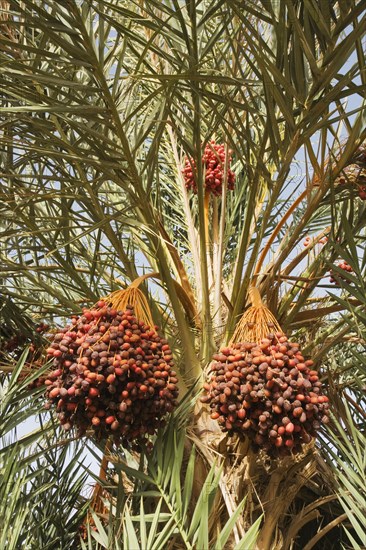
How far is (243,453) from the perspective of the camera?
66.1 inches

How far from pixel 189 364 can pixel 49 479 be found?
65 centimetres

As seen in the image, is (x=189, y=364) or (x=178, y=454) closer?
(x=178, y=454)

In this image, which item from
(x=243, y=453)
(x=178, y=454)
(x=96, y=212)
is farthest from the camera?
(x=96, y=212)

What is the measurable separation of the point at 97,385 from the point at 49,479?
868 millimetres

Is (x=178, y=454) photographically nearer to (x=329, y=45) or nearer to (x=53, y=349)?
(x=53, y=349)

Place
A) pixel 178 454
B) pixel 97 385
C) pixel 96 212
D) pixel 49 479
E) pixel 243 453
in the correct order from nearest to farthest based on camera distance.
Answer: pixel 97 385 < pixel 178 454 < pixel 243 453 < pixel 96 212 < pixel 49 479

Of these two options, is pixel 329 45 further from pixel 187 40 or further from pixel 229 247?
pixel 229 247

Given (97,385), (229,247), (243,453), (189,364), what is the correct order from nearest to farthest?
1. (97,385)
2. (243,453)
3. (189,364)
4. (229,247)

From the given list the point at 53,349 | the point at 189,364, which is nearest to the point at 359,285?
the point at 189,364

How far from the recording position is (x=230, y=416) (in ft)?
4.79

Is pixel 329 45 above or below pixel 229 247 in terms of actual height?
above

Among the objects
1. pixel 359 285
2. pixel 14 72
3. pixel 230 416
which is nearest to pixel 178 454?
pixel 230 416

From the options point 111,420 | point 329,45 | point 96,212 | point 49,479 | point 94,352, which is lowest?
point 49,479

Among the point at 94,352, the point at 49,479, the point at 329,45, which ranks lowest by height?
the point at 49,479
